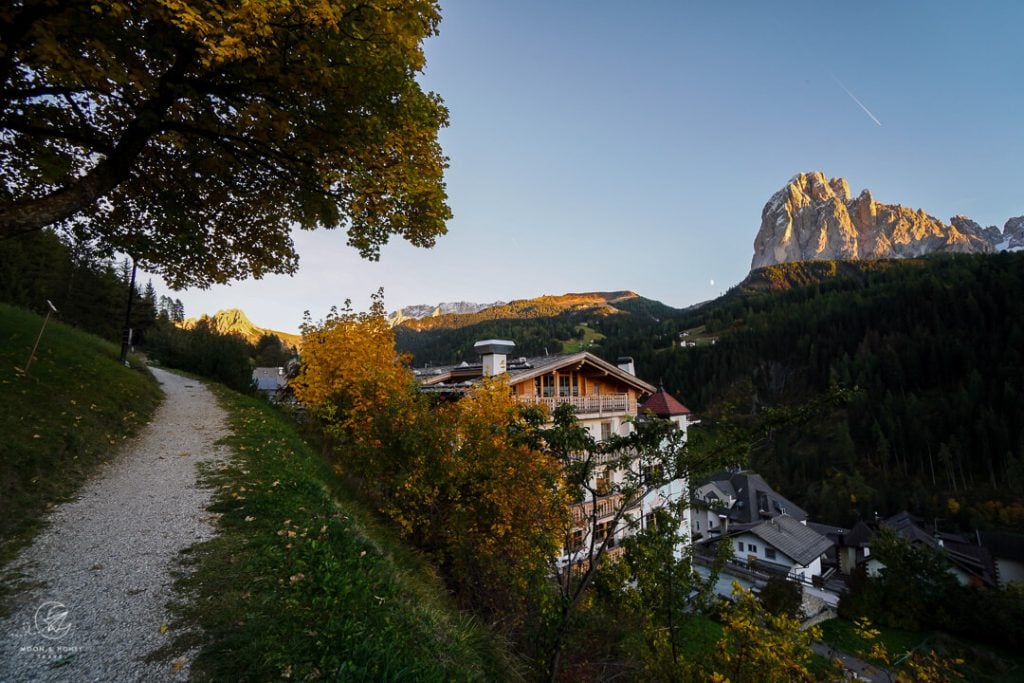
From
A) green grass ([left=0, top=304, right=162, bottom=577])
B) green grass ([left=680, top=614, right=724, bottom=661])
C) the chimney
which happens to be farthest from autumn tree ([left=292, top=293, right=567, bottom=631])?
green grass ([left=680, top=614, right=724, bottom=661])

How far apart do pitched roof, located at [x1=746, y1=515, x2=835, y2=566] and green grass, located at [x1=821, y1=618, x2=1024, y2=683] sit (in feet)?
28.6

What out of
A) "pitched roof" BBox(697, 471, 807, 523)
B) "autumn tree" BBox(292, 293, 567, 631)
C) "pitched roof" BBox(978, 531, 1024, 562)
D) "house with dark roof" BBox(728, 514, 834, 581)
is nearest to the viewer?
"autumn tree" BBox(292, 293, 567, 631)

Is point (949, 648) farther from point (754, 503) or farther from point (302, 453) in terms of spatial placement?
point (302, 453)

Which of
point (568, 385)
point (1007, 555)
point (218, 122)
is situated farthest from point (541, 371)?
point (1007, 555)

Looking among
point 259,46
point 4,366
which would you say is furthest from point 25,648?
point 4,366

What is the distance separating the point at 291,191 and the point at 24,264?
120 feet

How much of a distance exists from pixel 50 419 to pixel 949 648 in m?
45.1

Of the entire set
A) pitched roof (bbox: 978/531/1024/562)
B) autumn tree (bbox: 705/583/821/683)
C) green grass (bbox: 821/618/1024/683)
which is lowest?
pitched roof (bbox: 978/531/1024/562)

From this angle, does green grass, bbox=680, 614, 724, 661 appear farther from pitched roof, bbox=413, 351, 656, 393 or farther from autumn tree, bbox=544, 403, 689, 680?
autumn tree, bbox=544, 403, 689, 680

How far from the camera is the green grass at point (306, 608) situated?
3086mm

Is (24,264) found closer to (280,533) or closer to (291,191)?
(291,191)

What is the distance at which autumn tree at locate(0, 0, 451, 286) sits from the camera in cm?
504

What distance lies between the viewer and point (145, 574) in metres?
4.17

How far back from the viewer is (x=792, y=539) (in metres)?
41.2
